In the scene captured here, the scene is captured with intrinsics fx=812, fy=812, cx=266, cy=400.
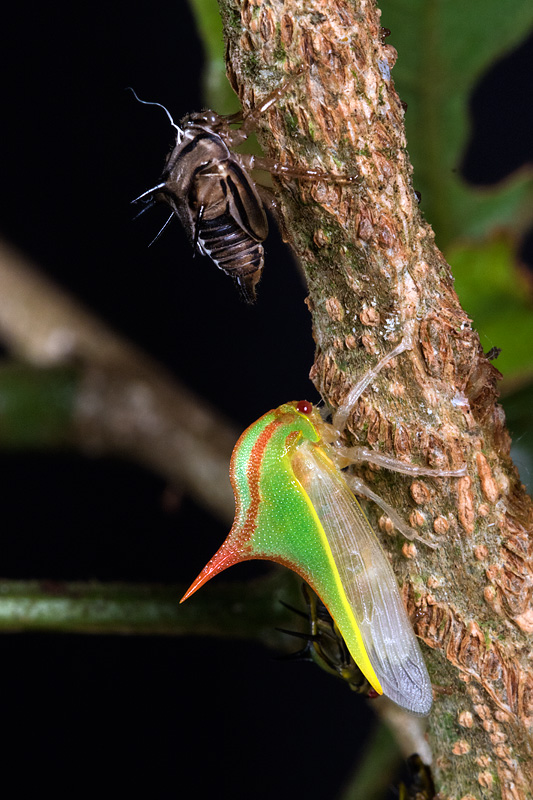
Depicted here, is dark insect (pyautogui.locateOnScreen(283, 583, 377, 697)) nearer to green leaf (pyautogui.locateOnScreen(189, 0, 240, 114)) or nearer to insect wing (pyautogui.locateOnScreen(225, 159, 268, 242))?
insect wing (pyautogui.locateOnScreen(225, 159, 268, 242))

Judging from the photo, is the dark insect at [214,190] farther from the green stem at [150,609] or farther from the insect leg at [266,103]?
the green stem at [150,609]

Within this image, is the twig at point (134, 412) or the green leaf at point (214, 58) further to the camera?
the twig at point (134, 412)

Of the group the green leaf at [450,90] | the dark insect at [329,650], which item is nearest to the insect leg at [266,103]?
the dark insect at [329,650]

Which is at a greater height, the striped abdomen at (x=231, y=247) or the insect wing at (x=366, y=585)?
the striped abdomen at (x=231, y=247)

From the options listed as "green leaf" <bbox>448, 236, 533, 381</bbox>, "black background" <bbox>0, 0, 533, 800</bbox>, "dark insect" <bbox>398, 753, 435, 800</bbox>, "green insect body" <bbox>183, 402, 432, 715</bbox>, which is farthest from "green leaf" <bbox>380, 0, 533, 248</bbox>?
"black background" <bbox>0, 0, 533, 800</bbox>

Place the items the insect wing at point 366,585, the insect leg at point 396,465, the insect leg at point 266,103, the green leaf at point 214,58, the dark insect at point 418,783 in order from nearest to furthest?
the insect leg at point 266,103
the insect leg at point 396,465
the insect wing at point 366,585
the dark insect at point 418,783
the green leaf at point 214,58

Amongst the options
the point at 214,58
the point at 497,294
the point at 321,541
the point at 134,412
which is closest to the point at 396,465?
the point at 321,541
